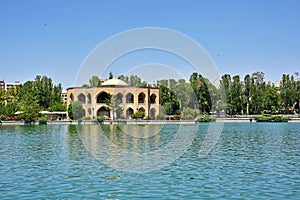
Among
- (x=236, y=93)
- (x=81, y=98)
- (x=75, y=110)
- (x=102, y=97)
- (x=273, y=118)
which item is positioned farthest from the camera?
(x=236, y=93)

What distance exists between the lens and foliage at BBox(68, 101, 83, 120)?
1918 inches

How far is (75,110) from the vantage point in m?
48.7

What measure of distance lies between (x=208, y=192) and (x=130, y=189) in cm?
168

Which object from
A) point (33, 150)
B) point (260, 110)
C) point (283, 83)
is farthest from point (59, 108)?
point (33, 150)

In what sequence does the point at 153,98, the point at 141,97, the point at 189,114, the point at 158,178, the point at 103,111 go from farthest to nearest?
the point at 153,98, the point at 141,97, the point at 103,111, the point at 189,114, the point at 158,178

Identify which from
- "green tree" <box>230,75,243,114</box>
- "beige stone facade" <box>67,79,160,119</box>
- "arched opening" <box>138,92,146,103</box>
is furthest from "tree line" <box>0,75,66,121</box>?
"green tree" <box>230,75,243,114</box>

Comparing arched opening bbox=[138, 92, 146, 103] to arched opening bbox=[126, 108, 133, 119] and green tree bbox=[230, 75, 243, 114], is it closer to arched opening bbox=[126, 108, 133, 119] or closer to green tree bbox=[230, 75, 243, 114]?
arched opening bbox=[126, 108, 133, 119]

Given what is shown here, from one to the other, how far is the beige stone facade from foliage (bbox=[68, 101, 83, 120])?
1.66m

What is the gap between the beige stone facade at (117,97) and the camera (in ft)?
167

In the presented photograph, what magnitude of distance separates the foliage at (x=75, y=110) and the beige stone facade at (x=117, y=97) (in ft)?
5.45

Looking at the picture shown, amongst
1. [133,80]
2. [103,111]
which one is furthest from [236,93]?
[103,111]

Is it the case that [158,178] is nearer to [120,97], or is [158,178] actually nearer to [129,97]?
[120,97]

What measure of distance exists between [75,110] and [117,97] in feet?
17.7

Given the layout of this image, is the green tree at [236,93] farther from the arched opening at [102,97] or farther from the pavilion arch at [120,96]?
the arched opening at [102,97]
